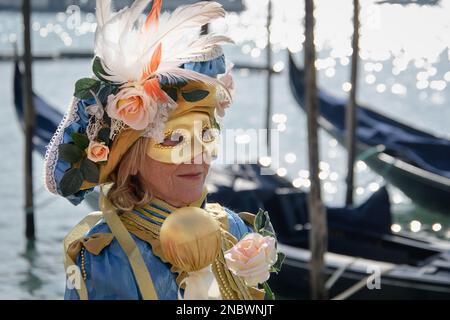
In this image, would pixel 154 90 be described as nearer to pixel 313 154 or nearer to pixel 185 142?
pixel 185 142

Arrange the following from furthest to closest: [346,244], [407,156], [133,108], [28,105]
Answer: [407,156] < [28,105] < [346,244] < [133,108]

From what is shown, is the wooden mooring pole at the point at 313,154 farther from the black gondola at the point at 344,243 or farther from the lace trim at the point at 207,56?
the lace trim at the point at 207,56

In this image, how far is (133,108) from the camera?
6.56ft

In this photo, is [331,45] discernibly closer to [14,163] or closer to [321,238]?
[14,163]

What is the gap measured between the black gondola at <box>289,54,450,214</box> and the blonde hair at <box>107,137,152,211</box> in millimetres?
10024

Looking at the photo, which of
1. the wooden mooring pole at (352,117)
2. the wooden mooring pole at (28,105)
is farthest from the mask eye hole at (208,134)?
the wooden mooring pole at (352,117)

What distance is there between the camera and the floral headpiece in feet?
6.63

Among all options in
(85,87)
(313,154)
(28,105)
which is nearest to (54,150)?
(85,87)

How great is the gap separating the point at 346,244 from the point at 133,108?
666 centimetres

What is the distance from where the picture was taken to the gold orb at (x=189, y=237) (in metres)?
1.89

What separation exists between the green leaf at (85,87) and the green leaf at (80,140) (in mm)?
76

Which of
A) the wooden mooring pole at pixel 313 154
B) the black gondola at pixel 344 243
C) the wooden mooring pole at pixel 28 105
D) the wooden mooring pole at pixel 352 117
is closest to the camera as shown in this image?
the wooden mooring pole at pixel 313 154
